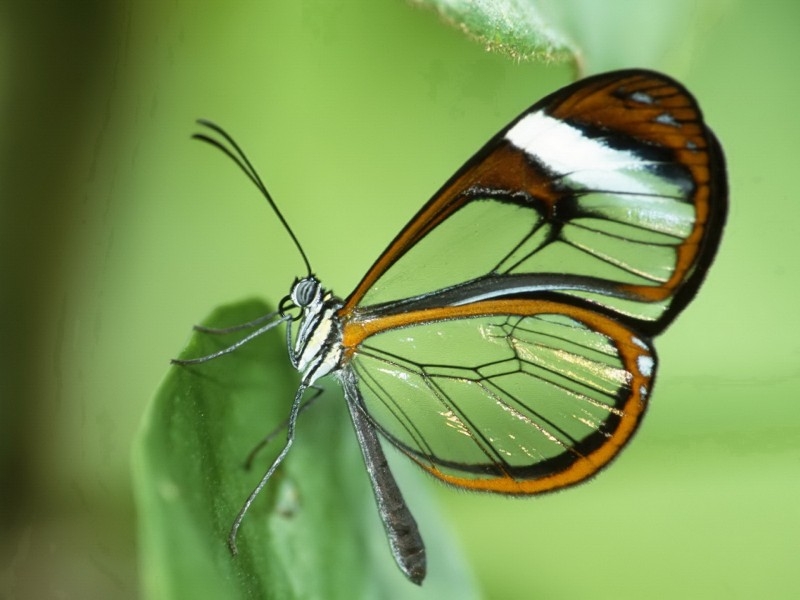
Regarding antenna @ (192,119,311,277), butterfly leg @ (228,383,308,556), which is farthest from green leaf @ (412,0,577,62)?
butterfly leg @ (228,383,308,556)

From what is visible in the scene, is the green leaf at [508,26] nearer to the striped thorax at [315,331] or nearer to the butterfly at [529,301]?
the butterfly at [529,301]

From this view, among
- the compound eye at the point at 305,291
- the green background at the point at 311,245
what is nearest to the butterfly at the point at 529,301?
the compound eye at the point at 305,291

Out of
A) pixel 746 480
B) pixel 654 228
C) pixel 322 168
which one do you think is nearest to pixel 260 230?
pixel 322 168

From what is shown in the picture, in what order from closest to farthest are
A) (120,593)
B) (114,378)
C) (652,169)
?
(652,169), (120,593), (114,378)

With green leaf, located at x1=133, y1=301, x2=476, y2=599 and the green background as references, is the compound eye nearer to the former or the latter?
green leaf, located at x1=133, y1=301, x2=476, y2=599

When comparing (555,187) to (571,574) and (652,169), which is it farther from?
(571,574)

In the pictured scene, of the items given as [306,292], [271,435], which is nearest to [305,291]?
[306,292]
